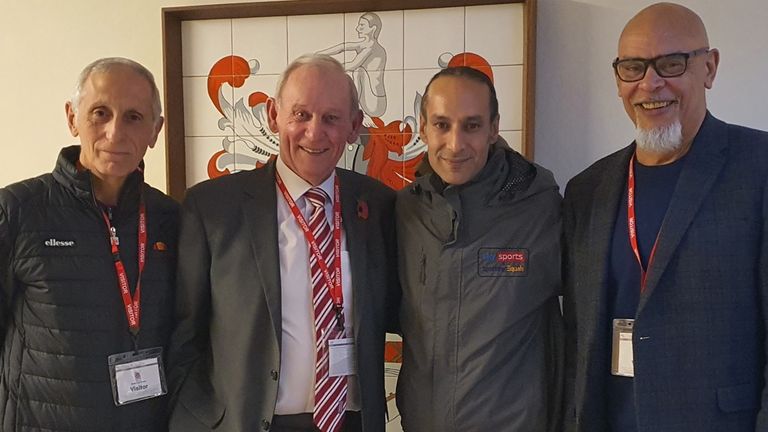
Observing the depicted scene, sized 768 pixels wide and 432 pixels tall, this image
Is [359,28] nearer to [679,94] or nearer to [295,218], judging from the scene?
[295,218]

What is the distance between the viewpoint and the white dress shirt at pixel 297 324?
64.7 inches

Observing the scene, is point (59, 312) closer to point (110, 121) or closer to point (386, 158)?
point (110, 121)

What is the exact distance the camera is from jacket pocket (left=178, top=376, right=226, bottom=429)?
1.66 m

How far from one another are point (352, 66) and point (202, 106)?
2.28 feet

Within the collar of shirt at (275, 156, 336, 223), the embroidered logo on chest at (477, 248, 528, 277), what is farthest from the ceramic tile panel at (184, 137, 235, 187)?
the embroidered logo on chest at (477, 248, 528, 277)

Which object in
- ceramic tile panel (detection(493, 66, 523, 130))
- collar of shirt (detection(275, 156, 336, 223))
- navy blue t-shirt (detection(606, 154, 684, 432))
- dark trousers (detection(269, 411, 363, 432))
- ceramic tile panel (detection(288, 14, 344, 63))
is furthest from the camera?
ceramic tile panel (detection(288, 14, 344, 63))

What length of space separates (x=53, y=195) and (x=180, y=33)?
48.5 inches

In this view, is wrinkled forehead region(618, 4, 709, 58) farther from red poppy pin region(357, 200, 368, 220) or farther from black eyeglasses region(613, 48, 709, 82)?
red poppy pin region(357, 200, 368, 220)

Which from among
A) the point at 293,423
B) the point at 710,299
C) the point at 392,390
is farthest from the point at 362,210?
the point at 392,390

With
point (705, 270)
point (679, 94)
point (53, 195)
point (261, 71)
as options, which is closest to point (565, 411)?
point (705, 270)

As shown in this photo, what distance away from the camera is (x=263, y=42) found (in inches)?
100

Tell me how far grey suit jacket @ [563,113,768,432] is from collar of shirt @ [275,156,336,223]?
0.89m

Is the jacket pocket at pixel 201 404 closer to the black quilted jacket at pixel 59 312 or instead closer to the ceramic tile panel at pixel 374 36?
the black quilted jacket at pixel 59 312

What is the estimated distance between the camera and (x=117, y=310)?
1632 millimetres
